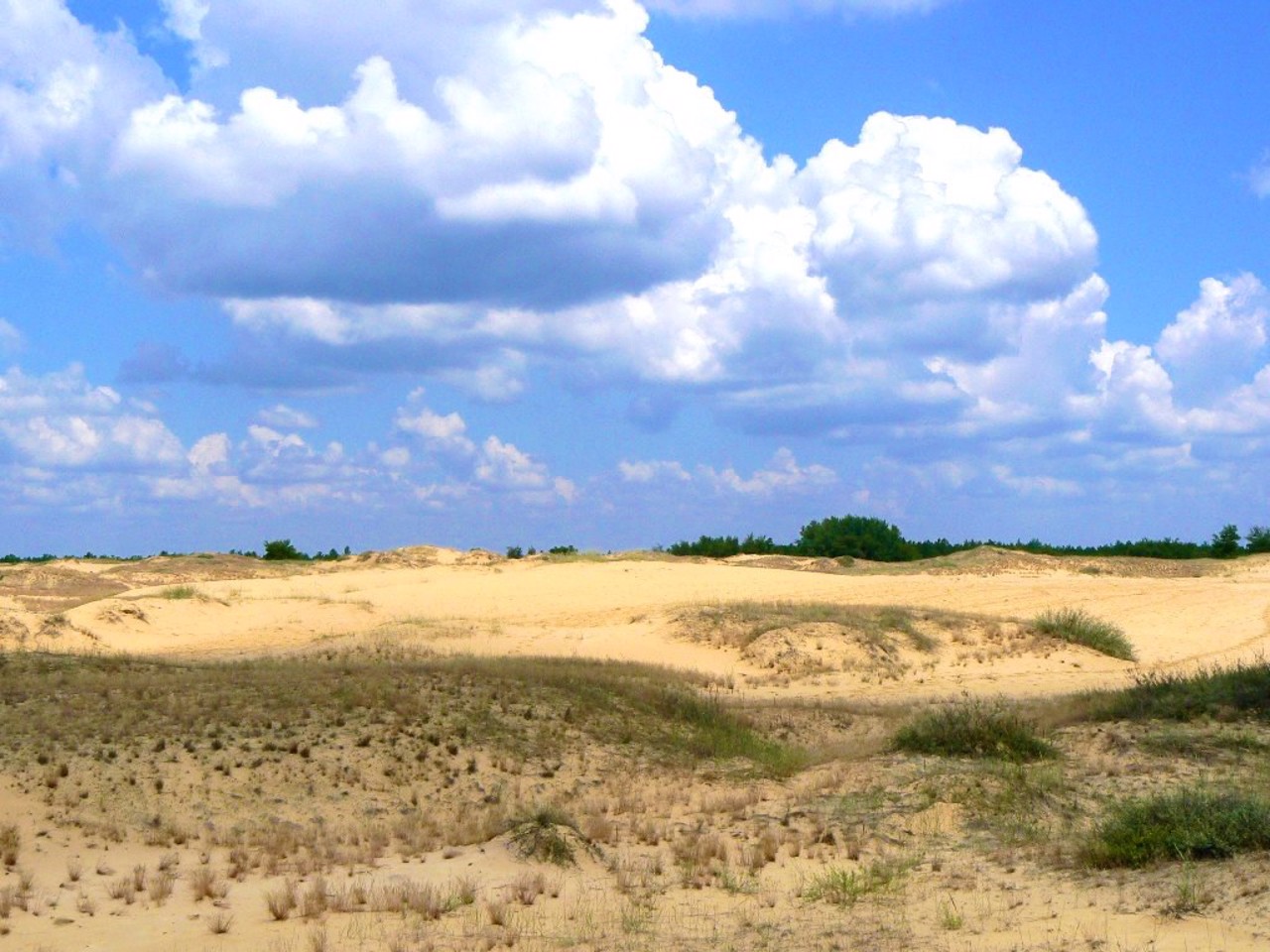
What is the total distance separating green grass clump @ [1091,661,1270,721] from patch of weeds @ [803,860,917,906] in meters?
6.28

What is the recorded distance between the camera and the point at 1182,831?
928 centimetres

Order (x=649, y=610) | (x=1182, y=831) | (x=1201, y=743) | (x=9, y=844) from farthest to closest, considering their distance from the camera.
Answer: (x=649, y=610) < (x=1201, y=743) < (x=9, y=844) < (x=1182, y=831)

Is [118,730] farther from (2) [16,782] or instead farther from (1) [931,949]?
(1) [931,949]

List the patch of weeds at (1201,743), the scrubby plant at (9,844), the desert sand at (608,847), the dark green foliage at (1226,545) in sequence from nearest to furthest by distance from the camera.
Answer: the desert sand at (608,847) → the scrubby plant at (9,844) → the patch of weeds at (1201,743) → the dark green foliage at (1226,545)

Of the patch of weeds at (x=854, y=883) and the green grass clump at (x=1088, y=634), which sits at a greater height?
the green grass clump at (x=1088, y=634)

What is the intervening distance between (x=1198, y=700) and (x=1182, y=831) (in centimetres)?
654

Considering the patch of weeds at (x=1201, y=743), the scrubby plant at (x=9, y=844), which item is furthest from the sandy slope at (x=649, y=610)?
the scrubby plant at (x=9, y=844)

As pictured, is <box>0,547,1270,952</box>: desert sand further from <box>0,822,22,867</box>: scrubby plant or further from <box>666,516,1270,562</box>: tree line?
<box>666,516,1270,562</box>: tree line

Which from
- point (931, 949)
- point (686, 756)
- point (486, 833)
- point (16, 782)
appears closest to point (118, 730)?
point (16, 782)

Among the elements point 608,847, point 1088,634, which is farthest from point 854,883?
point 1088,634

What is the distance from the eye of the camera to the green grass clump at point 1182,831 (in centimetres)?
906

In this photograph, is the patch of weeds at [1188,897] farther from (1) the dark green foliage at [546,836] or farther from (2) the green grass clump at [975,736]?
(2) the green grass clump at [975,736]

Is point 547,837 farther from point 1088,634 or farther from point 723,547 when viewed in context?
point 723,547

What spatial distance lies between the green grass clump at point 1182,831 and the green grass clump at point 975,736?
3.73 m
